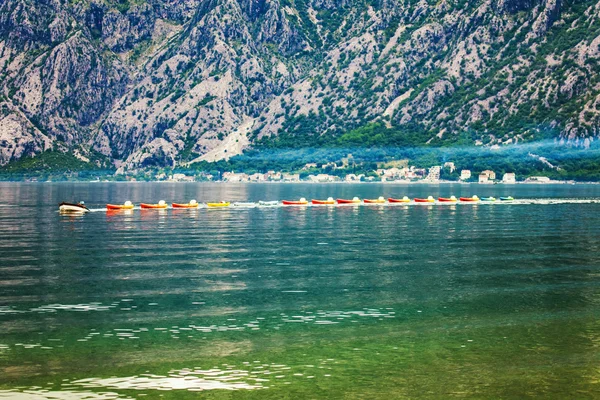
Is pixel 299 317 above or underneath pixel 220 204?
underneath

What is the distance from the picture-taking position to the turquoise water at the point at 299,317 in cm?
3297

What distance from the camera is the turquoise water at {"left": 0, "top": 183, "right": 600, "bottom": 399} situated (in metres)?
33.0

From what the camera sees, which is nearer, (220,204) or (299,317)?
(299,317)

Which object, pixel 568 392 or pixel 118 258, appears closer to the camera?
pixel 568 392

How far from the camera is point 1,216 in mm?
124438

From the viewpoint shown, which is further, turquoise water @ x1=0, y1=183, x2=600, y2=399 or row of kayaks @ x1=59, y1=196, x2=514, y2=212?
row of kayaks @ x1=59, y1=196, x2=514, y2=212

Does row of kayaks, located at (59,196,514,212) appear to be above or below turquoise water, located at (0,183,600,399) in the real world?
above

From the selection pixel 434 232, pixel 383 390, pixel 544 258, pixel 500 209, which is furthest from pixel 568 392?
pixel 500 209

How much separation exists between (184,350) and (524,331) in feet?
58.5

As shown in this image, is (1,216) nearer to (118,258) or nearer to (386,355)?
(118,258)

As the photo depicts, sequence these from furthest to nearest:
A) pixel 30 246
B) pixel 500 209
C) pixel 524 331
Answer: pixel 500 209 → pixel 30 246 → pixel 524 331

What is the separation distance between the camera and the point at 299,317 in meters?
44.8

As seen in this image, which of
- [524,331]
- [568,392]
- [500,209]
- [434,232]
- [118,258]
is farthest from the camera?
[500,209]

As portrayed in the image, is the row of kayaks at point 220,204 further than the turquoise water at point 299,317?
Yes
